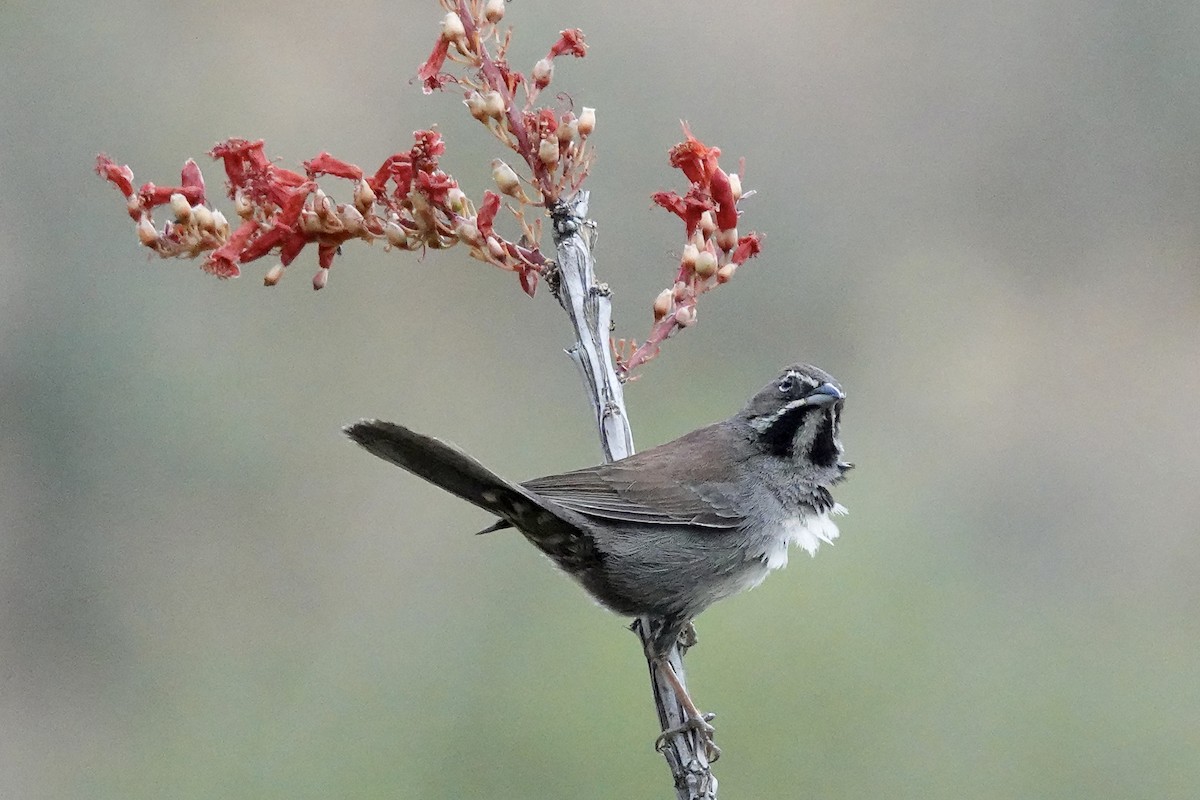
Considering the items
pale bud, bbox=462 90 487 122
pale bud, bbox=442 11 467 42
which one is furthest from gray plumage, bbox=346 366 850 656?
pale bud, bbox=442 11 467 42

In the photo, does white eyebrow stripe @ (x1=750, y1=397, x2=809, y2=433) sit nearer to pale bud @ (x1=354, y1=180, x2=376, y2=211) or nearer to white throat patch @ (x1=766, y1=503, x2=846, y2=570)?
white throat patch @ (x1=766, y1=503, x2=846, y2=570)

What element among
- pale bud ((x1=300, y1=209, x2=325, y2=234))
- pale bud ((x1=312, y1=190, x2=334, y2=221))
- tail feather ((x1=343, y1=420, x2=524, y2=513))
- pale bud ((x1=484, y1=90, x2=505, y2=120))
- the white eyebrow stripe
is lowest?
tail feather ((x1=343, y1=420, x2=524, y2=513))

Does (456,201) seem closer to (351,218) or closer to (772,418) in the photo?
(351,218)

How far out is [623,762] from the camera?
7.49 m

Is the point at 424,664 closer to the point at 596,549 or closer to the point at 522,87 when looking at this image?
the point at 596,549

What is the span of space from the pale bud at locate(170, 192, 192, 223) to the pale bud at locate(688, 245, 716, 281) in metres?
1.32

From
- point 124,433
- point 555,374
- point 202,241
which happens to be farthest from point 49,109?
point 202,241

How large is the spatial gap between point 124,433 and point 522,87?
7.21 meters

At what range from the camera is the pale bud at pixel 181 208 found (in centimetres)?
328

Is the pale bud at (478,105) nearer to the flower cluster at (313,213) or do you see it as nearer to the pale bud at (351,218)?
the flower cluster at (313,213)

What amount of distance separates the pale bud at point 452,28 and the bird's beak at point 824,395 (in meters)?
1.49

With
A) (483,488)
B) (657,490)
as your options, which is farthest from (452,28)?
(657,490)

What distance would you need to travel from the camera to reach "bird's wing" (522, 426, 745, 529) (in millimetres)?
3871

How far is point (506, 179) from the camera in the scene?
128 inches
